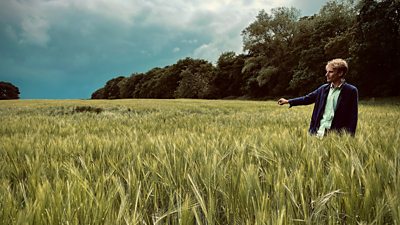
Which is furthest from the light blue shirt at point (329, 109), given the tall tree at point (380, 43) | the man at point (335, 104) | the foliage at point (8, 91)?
→ the foliage at point (8, 91)

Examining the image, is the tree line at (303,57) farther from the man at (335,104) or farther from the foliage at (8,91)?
the foliage at (8,91)

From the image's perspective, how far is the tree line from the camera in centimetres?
3512

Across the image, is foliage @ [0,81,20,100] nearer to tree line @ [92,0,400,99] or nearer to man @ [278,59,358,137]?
tree line @ [92,0,400,99]

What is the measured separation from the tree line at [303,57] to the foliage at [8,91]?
4677cm

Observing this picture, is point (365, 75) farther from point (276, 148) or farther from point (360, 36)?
point (276, 148)

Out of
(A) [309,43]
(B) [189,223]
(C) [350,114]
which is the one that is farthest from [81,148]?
(A) [309,43]

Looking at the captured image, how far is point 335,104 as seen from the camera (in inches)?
190

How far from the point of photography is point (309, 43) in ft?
167

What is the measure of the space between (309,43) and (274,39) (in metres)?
9.78

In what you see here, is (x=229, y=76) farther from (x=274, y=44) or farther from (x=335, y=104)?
(x=335, y=104)

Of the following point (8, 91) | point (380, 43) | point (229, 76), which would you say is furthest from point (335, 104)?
point (8, 91)

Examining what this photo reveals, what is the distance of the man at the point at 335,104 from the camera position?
457 centimetres

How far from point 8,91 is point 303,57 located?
312ft

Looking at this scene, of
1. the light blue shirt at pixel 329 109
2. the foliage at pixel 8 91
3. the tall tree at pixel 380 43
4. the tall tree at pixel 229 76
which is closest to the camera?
the light blue shirt at pixel 329 109
